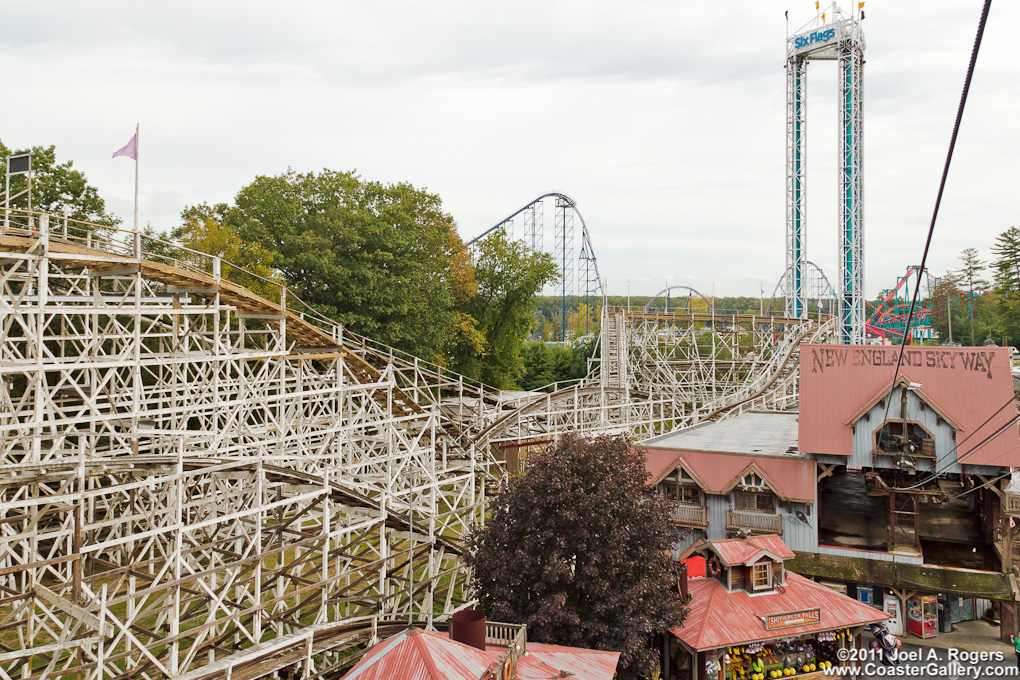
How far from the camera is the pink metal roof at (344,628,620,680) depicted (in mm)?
9969

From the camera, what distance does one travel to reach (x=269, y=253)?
2912cm

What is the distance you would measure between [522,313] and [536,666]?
3189 centimetres

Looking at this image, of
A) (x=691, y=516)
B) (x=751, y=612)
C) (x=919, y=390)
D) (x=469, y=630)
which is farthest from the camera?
(x=691, y=516)

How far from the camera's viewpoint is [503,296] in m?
42.1

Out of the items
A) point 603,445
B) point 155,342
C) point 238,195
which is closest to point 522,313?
point 238,195

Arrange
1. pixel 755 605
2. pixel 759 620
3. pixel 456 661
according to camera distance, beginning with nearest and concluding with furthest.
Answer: pixel 456 661 → pixel 759 620 → pixel 755 605

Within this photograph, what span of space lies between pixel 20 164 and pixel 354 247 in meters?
17.0

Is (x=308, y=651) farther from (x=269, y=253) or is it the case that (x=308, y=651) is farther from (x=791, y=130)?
(x=791, y=130)

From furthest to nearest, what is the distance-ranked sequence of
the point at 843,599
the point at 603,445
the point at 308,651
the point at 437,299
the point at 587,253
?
1. the point at 587,253
2. the point at 437,299
3. the point at 843,599
4. the point at 603,445
5. the point at 308,651

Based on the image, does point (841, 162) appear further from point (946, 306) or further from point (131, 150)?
point (131, 150)

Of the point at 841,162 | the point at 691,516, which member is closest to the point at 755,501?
the point at 691,516

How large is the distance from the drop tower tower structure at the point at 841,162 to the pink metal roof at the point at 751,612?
35.3 m

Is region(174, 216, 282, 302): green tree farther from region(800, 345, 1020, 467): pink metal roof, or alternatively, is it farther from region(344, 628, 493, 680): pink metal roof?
region(344, 628, 493, 680): pink metal roof

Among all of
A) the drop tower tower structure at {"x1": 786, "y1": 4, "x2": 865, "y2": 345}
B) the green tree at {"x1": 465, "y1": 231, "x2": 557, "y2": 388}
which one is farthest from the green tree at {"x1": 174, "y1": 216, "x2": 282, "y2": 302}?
the drop tower tower structure at {"x1": 786, "y1": 4, "x2": 865, "y2": 345}
